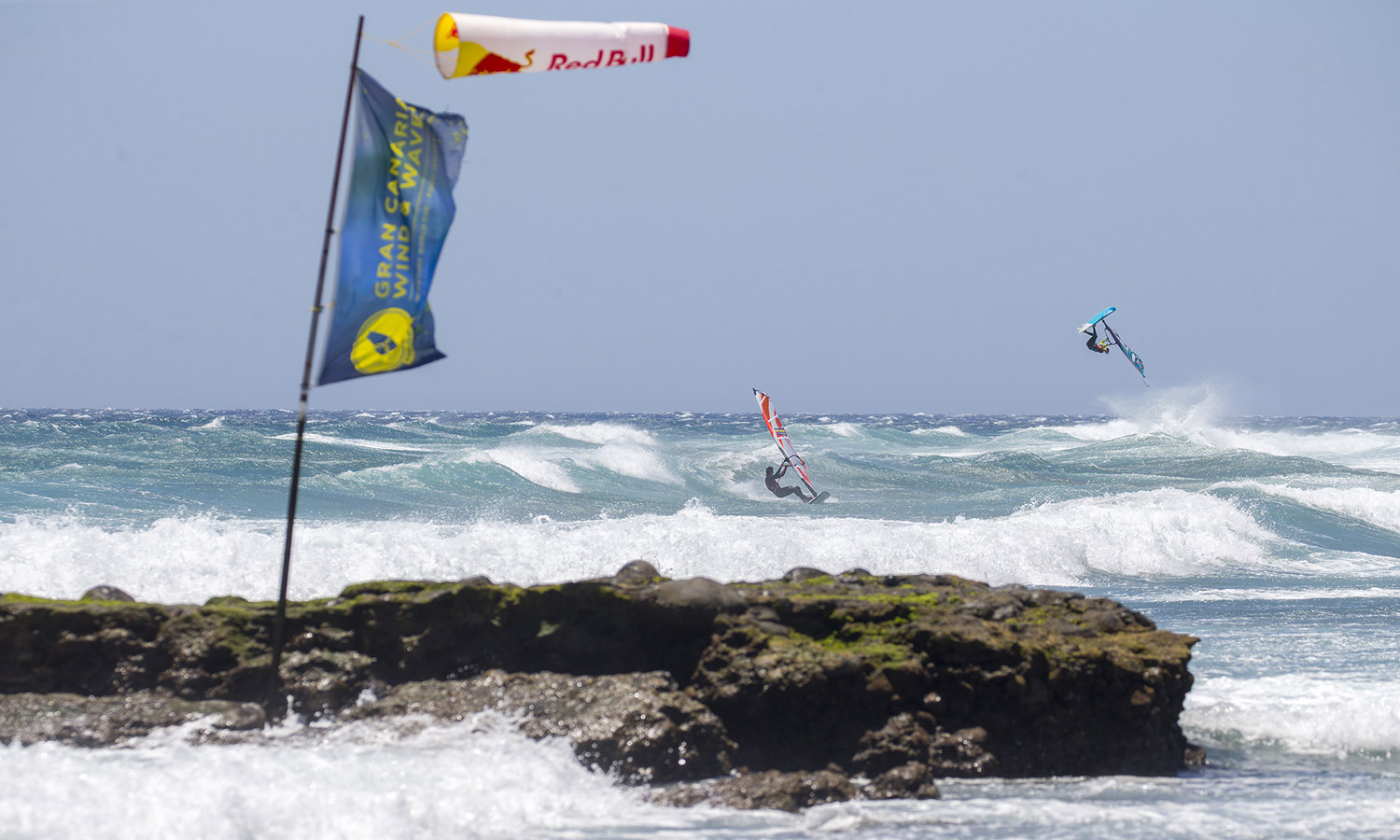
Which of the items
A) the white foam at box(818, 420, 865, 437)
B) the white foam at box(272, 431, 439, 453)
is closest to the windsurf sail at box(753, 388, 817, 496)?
the white foam at box(272, 431, 439, 453)

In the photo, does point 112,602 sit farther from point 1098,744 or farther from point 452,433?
point 452,433

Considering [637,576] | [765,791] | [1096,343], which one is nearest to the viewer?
[765,791]

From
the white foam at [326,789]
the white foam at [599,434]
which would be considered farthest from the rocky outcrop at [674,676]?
the white foam at [599,434]

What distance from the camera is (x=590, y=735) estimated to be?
22.1 feet

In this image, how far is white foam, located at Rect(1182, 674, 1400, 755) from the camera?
848 cm

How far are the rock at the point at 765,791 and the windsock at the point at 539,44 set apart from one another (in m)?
4.23

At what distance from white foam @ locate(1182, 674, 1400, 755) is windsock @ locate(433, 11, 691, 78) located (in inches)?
253

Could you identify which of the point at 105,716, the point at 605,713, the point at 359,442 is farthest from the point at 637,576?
the point at 359,442

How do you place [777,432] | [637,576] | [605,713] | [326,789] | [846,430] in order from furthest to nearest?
[846,430] → [777,432] → [637,576] → [605,713] → [326,789]

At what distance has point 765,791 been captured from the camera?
6465 mm

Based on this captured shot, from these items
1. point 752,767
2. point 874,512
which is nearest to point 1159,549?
point 874,512

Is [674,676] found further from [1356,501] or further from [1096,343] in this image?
[1356,501]

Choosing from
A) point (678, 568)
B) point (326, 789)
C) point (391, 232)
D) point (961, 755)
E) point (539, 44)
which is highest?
point (539, 44)

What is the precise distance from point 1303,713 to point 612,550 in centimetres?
1005
